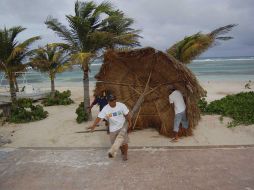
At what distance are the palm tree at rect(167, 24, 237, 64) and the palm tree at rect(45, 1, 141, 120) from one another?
293cm

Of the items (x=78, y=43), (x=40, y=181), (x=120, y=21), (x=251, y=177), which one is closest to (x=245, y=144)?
(x=251, y=177)

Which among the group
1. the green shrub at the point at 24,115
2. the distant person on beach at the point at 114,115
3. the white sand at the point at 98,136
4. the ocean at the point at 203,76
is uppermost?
the ocean at the point at 203,76

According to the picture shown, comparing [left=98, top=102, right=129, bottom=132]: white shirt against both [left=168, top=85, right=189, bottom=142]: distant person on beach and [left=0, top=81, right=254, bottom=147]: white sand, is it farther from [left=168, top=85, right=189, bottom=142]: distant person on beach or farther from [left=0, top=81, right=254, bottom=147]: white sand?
[left=168, top=85, right=189, bottom=142]: distant person on beach

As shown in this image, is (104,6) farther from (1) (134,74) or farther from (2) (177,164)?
(2) (177,164)

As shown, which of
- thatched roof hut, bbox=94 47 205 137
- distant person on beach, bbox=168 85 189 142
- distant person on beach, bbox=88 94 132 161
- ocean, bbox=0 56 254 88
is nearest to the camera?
distant person on beach, bbox=88 94 132 161

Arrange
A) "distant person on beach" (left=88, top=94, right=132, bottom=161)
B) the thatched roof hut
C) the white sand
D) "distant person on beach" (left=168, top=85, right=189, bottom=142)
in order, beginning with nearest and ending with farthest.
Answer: "distant person on beach" (left=88, top=94, right=132, bottom=161)
the white sand
"distant person on beach" (left=168, top=85, right=189, bottom=142)
the thatched roof hut

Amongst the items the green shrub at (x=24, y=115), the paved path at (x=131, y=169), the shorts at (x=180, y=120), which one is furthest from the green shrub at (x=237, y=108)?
the green shrub at (x=24, y=115)

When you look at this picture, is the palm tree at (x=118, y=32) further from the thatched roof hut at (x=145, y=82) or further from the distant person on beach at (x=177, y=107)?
the distant person on beach at (x=177, y=107)

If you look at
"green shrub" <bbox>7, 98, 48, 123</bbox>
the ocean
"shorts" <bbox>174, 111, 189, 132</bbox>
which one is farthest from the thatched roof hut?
the ocean

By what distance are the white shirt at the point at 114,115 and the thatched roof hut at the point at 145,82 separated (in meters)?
2.74

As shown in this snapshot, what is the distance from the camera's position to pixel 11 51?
43.1 feet

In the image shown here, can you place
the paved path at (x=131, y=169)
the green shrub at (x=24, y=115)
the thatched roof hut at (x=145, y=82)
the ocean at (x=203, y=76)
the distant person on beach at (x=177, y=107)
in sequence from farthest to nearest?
the ocean at (x=203, y=76)
the green shrub at (x=24, y=115)
the thatched roof hut at (x=145, y=82)
the distant person on beach at (x=177, y=107)
the paved path at (x=131, y=169)

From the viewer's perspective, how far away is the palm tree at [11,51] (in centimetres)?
1280

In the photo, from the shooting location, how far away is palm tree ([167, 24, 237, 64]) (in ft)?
40.0
